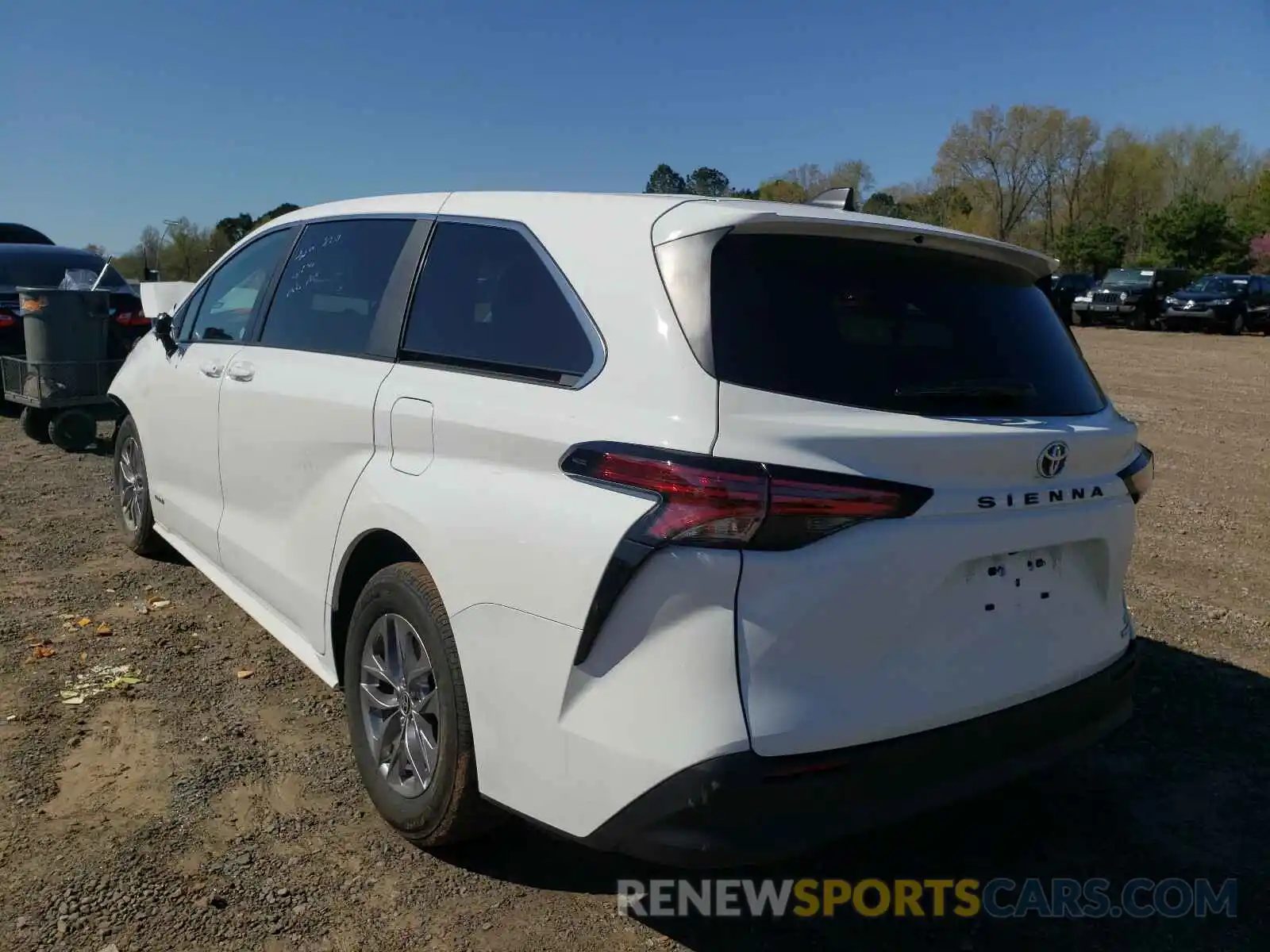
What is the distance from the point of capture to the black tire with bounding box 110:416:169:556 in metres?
5.38

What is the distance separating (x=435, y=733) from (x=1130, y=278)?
34.3m

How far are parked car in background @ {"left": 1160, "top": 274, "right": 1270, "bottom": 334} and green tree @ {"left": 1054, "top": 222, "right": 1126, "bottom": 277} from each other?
2321cm

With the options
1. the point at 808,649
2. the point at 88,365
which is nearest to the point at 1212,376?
A: the point at 88,365

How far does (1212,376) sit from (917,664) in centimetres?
1762

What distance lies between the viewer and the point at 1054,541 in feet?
8.55

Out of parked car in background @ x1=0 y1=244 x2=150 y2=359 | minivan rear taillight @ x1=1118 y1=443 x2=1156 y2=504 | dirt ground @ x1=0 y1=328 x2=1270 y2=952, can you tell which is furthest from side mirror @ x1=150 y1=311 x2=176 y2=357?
parked car in background @ x1=0 y1=244 x2=150 y2=359

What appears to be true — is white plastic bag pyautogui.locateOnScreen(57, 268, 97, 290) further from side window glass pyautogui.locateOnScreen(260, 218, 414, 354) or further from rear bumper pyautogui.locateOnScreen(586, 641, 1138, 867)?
rear bumper pyautogui.locateOnScreen(586, 641, 1138, 867)

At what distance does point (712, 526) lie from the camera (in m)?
2.17

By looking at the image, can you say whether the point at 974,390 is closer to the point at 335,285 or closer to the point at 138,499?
the point at 335,285

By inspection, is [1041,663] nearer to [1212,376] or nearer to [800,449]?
[800,449]

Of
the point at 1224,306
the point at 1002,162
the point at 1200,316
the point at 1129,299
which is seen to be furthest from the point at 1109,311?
the point at 1002,162

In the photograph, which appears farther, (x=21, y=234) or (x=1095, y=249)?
(x=1095, y=249)

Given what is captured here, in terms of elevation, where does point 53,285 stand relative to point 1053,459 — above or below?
above

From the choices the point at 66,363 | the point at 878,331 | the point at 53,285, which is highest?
the point at 53,285
